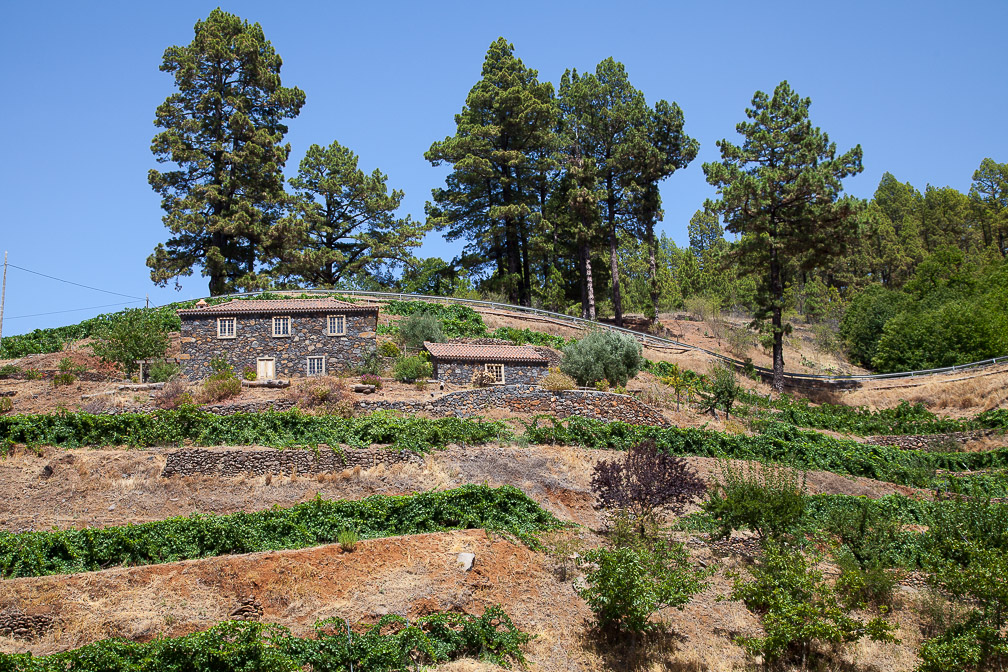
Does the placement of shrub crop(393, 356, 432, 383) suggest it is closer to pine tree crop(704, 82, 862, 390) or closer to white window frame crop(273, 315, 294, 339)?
white window frame crop(273, 315, 294, 339)

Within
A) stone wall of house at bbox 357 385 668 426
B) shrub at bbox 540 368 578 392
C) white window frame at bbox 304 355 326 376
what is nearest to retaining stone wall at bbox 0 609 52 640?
stone wall of house at bbox 357 385 668 426

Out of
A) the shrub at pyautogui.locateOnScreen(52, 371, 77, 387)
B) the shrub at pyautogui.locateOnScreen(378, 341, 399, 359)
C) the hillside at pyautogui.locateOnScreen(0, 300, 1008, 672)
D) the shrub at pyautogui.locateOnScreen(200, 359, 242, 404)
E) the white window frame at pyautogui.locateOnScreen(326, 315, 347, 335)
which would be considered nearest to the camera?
the hillside at pyautogui.locateOnScreen(0, 300, 1008, 672)

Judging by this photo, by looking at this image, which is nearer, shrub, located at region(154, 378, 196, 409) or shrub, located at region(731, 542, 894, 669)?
shrub, located at region(731, 542, 894, 669)

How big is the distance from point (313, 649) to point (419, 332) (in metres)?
22.4

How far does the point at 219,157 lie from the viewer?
4566 cm

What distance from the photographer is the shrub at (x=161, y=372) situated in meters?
29.1

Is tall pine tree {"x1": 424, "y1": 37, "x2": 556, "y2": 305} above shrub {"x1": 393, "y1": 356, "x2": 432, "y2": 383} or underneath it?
above

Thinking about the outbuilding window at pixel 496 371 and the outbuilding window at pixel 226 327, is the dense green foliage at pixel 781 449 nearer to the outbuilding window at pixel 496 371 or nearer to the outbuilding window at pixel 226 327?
the outbuilding window at pixel 496 371

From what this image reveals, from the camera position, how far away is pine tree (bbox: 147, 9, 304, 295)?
144ft

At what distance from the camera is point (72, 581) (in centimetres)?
1338

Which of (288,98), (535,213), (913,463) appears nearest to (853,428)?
(913,463)

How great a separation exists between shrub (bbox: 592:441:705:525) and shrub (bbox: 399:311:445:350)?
17.0 metres

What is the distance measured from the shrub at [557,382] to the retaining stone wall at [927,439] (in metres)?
11.2

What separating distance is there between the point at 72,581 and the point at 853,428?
27625 millimetres
